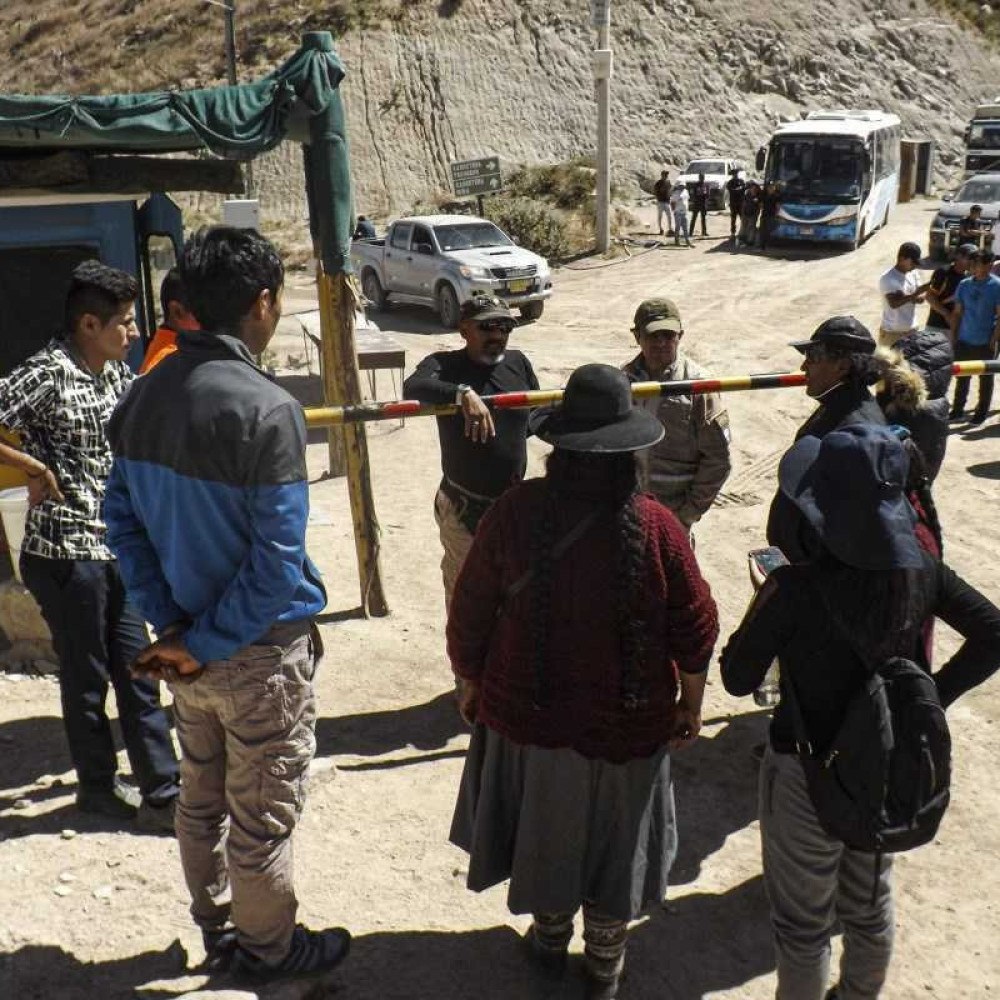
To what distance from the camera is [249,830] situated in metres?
2.95

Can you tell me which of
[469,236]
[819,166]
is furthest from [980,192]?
[469,236]

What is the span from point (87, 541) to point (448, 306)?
14318 mm

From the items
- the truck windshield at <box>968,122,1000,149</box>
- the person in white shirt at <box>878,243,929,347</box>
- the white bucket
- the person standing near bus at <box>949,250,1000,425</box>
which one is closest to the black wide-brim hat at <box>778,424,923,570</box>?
the white bucket

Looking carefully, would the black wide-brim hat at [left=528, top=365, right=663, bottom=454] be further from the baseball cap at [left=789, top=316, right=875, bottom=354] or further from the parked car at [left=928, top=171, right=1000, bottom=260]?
the parked car at [left=928, top=171, right=1000, bottom=260]

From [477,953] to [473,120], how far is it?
3791 cm

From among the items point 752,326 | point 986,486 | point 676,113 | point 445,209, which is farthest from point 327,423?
point 676,113

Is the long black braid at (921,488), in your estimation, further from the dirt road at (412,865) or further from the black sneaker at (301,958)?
the black sneaker at (301,958)

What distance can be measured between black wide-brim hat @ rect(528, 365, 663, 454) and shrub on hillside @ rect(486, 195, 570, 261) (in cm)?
2293

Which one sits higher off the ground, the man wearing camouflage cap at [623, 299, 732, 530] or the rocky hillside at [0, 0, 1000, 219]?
the rocky hillside at [0, 0, 1000, 219]

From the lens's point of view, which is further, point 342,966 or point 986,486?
point 986,486

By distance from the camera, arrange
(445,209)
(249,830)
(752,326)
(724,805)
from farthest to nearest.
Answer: (445,209) → (752,326) → (724,805) → (249,830)

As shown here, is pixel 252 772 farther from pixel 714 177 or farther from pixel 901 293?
pixel 714 177

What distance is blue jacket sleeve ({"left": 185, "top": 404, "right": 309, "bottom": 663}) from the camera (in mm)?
2672

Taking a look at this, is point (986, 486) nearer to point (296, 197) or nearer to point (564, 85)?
point (296, 197)
